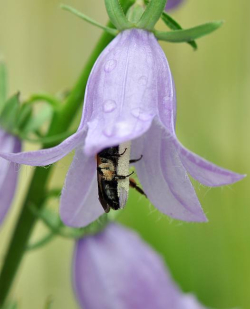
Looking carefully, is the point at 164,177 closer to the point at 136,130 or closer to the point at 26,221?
the point at 136,130

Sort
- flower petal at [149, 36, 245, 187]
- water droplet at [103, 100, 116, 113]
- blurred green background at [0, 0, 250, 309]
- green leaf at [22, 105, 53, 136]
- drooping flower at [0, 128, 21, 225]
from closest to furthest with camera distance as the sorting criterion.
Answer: flower petal at [149, 36, 245, 187], water droplet at [103, 100, 116, 113], drooping flower at [0, 128, 21, 225], green leaf at [22, 105, 53, 136], blurred green background at [0, 0, 250, 309]

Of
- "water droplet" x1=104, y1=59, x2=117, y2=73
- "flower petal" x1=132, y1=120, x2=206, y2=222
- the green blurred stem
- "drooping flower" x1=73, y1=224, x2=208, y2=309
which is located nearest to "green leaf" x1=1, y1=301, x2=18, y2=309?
the green blurred stem

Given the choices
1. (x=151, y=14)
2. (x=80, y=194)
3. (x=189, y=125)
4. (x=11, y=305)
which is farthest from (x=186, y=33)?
(x=189, y=125)

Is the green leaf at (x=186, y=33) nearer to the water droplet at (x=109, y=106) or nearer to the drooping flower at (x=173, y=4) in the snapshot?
the water droplet at (x=109, y=106)

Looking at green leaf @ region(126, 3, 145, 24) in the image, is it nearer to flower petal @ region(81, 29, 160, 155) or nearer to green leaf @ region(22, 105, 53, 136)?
flower petal @ region(81, 29, 160, 155)

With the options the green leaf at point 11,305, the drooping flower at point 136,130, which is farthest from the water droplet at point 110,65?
the green leaf at point 11,305

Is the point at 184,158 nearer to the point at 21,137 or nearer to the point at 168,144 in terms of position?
the point at 168,144

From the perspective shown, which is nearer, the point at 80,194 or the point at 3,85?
the point at 80,194
